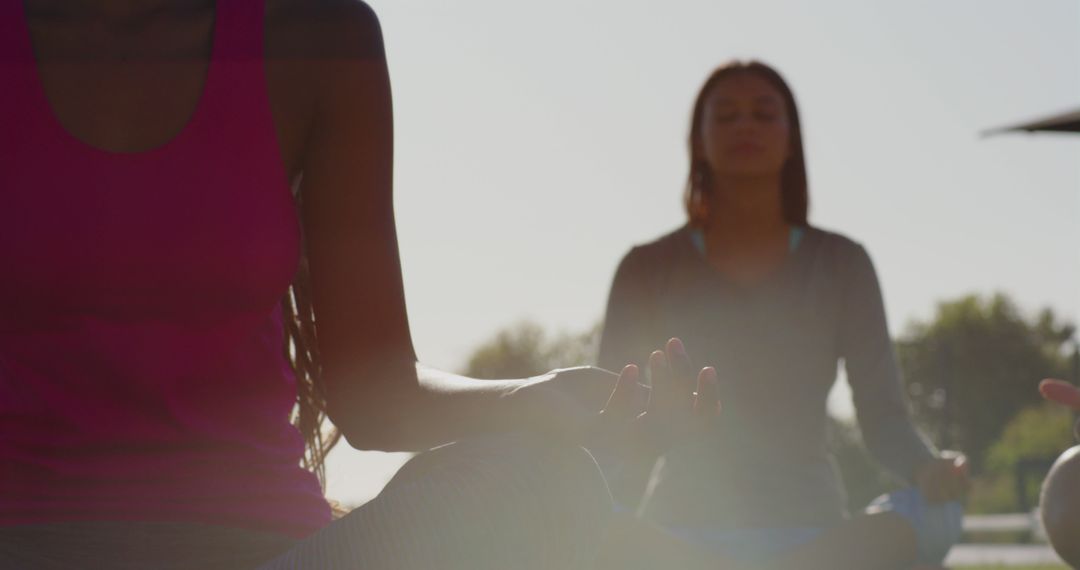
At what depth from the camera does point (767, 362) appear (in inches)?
207

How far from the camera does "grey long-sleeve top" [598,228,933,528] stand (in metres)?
5.01

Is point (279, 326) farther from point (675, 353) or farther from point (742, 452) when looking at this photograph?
point (742, 452)

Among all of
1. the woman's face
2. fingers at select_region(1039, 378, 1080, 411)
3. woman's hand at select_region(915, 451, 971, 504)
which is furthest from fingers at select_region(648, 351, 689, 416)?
the woman's face

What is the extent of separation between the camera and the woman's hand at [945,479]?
432 centimetres

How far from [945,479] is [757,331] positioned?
1.11m

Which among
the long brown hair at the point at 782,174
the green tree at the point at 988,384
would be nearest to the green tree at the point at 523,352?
the green tree at the point at 988,384

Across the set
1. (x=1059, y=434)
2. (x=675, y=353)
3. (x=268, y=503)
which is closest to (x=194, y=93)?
(x=268, y=503)

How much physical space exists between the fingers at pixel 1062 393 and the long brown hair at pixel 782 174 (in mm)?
Answer: 2336

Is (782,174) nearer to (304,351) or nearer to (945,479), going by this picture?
(945,479)

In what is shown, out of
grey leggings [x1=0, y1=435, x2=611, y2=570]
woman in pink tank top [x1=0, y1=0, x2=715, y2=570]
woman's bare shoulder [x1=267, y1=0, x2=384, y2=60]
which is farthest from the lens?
woman's bare shoulder [x1=267, y1=0, x2=384, y2=60]

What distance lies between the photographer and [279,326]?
2.12m

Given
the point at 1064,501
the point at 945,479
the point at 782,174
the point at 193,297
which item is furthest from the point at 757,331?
the point at 193,297

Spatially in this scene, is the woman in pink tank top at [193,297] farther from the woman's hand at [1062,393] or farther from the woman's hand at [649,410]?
the woman's hand at [1062,393]

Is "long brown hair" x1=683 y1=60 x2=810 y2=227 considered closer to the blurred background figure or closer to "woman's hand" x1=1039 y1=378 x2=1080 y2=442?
the blurred background figure
